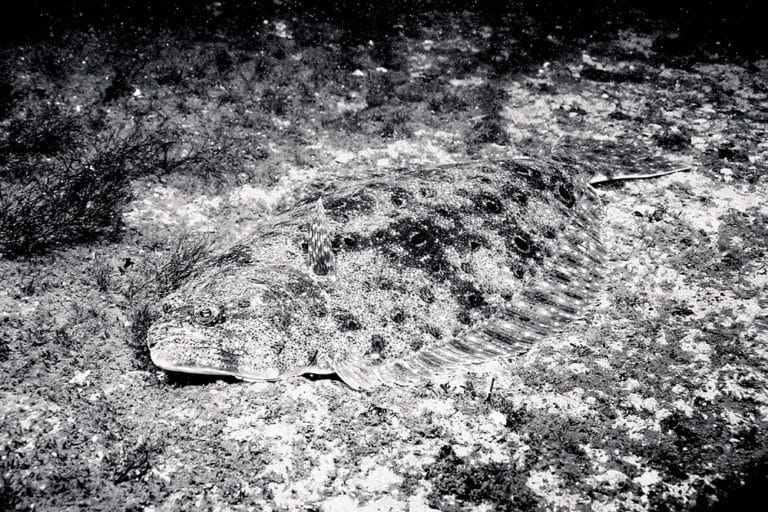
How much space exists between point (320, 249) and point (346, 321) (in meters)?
0.50

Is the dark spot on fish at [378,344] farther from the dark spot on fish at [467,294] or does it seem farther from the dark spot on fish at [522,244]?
the dark spot on fish at [522,244]

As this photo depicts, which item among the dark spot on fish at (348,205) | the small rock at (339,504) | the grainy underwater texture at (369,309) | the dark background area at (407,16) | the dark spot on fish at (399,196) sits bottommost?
the small rock at (339,504)

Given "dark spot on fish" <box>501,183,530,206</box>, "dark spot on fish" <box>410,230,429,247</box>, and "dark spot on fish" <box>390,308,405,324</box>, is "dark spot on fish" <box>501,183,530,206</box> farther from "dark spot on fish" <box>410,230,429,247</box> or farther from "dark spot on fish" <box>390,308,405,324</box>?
"dark spot on fish" <box>390,308,405,324</box>

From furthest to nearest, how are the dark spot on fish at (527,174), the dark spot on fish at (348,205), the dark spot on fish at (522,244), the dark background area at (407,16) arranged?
the dark background area at (407,16), the dark spot on fish at (527,174), the dark spot on fish at (522,244), the dark spot on fish at (348,205)

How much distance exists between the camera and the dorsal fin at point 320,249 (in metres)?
2.83

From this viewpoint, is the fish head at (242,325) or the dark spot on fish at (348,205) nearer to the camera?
the fish head at (242,325)

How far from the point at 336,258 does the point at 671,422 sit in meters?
2.43

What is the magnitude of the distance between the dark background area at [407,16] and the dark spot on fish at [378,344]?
5968mm

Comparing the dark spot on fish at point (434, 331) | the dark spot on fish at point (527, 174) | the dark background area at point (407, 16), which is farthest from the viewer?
the dark background area at point (407, 16)

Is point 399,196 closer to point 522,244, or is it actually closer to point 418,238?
point 418,238

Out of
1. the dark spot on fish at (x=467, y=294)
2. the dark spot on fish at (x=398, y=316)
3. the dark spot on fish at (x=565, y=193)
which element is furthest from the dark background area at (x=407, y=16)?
the dark spot on fish at (x=398, y=316)

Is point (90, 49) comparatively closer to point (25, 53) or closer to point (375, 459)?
point (25, 53)

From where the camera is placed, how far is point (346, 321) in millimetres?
2799

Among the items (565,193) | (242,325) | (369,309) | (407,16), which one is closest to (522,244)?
(565,193)
